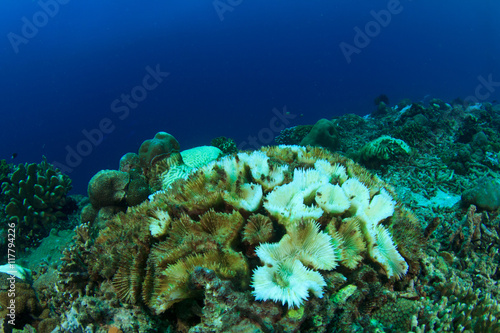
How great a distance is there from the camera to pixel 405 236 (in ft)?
9.65

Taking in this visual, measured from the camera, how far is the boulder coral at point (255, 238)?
217cm

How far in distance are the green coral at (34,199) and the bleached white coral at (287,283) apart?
8699 mm

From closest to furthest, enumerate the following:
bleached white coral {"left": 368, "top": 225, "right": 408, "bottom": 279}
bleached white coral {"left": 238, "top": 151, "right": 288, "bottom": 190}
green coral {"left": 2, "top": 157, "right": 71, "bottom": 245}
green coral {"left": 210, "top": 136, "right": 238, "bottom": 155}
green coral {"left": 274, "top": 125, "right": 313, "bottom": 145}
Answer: bleached white coral {"left": 368, "top": 225, "right": 408, "bottom": 279} < bleached white coral {"left": 238, "top": 151, "right": 288, "bottom": 190} < green coral {"left": 2, "top": 157, "right": 71, "bottom": 245} < green coral {"left": 210, "top": 136, "right": 238, "bottom": 155} < green coral {"left": 274, "top": 125, "right": 313, "bottom": 145}

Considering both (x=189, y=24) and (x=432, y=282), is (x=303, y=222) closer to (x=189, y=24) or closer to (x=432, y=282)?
(x=432, y=282)

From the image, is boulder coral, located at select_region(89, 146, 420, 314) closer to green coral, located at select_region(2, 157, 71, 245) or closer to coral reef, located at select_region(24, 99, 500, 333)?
coral reef, located at select_region(24, 99, 500, 333)

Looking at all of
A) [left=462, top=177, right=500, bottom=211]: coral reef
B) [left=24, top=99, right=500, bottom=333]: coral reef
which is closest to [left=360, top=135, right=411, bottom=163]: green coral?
[left=462, top=177, right=500, bottom=211]: coral reef

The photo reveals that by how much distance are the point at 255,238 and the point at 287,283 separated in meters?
0.48

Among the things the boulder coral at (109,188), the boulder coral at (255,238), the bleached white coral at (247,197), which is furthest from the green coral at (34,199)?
the bleached white coral at (247,197)

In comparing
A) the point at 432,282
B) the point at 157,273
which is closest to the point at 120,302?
the point at 157,273

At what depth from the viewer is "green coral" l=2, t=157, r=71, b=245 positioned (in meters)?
7.79

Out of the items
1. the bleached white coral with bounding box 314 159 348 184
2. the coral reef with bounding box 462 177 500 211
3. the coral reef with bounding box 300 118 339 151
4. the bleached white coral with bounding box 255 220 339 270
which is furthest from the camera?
the coral reef with bounding box 300 118 339 151

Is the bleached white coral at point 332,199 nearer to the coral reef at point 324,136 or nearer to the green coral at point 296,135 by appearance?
the coral reef at point 324,136

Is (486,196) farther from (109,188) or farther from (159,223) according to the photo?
(109,188)

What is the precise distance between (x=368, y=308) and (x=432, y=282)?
1141 millimetres
